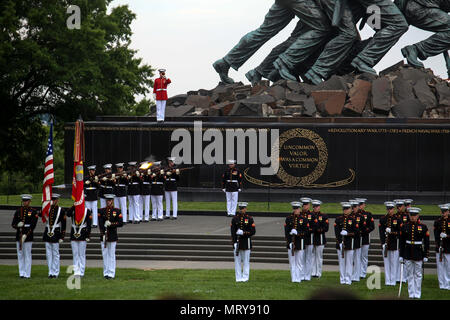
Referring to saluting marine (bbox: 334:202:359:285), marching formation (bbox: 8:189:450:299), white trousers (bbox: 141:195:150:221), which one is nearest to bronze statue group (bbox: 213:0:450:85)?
white trousers (bbox: 141:195:150:221)

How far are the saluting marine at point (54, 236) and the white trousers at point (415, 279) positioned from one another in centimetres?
801

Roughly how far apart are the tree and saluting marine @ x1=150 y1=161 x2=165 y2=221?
13425 millimetres

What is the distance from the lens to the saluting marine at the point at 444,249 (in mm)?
16284

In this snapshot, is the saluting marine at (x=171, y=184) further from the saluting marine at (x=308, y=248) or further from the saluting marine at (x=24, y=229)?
the saluting marine at (x=308, y=248)

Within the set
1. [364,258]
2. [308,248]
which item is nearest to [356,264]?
[364,258]

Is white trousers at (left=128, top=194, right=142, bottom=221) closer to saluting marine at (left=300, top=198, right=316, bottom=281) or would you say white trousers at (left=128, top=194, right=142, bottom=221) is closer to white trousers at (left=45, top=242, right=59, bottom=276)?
white trousers at (left=45, top=242, right=59, bottom=276)

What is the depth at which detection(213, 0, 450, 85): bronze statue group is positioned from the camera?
33.2 meters

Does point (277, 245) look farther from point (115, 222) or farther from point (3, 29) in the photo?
point (3, 29)

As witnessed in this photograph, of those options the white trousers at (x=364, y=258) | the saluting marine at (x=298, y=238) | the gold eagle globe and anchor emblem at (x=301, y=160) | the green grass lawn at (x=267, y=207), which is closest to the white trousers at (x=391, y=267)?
the white trousers at (x=364, y=258)

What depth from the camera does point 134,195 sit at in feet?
79.0

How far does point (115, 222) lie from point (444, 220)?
24.9ft

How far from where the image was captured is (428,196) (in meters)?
29.0

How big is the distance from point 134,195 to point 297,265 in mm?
8525
